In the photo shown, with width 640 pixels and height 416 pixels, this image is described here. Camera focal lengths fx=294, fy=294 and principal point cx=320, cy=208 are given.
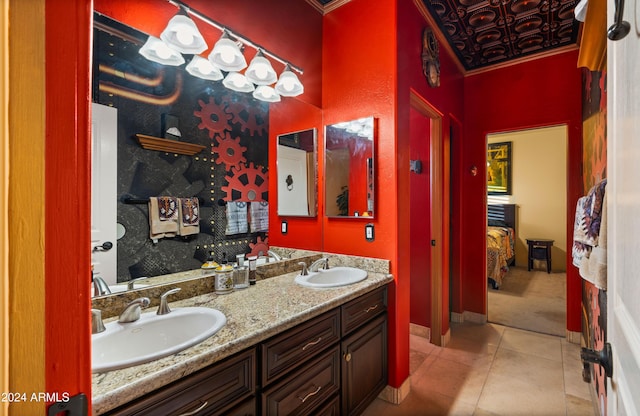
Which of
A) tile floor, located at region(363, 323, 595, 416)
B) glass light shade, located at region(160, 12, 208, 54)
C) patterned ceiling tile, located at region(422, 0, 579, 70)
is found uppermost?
patterned ceiling tile, located at region(422, 0, 579, 70)

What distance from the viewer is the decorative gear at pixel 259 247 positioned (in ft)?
6.51

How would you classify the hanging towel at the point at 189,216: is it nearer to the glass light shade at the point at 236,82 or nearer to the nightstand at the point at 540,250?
the glass light shade at the point at 236,82

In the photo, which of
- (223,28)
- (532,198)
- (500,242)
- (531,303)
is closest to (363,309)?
(223,28)

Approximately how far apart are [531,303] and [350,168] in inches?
139

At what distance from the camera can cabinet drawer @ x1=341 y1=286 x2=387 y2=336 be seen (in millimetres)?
1666

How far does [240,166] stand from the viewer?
6.20ft

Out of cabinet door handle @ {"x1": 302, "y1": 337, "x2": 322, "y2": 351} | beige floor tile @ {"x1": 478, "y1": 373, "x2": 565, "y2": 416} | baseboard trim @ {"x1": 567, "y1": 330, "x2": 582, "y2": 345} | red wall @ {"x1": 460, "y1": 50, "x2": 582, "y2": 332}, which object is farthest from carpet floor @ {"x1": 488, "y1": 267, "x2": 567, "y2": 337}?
cabinet door handle @ {"x1": 302, "y1": 337, "x2": 322, "y2": 351}

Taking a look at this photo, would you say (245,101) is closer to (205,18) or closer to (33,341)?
(205,18)

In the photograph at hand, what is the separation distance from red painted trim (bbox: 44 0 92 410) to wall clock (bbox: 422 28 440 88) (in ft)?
8.40

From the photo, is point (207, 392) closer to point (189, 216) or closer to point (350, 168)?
point (189, 216)

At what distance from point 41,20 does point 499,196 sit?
7437 mm

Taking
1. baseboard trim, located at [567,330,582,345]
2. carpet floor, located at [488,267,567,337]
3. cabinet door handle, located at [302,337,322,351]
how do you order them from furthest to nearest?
carpet floor, located at [488,267,567,337] < baseboard trim, located at [567,330,582,345] < cabinet door handle, located at [302,337,322,351]

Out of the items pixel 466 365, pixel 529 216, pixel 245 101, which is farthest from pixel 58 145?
pixel 529 216

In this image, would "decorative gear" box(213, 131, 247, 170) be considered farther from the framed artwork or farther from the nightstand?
the nightstand
